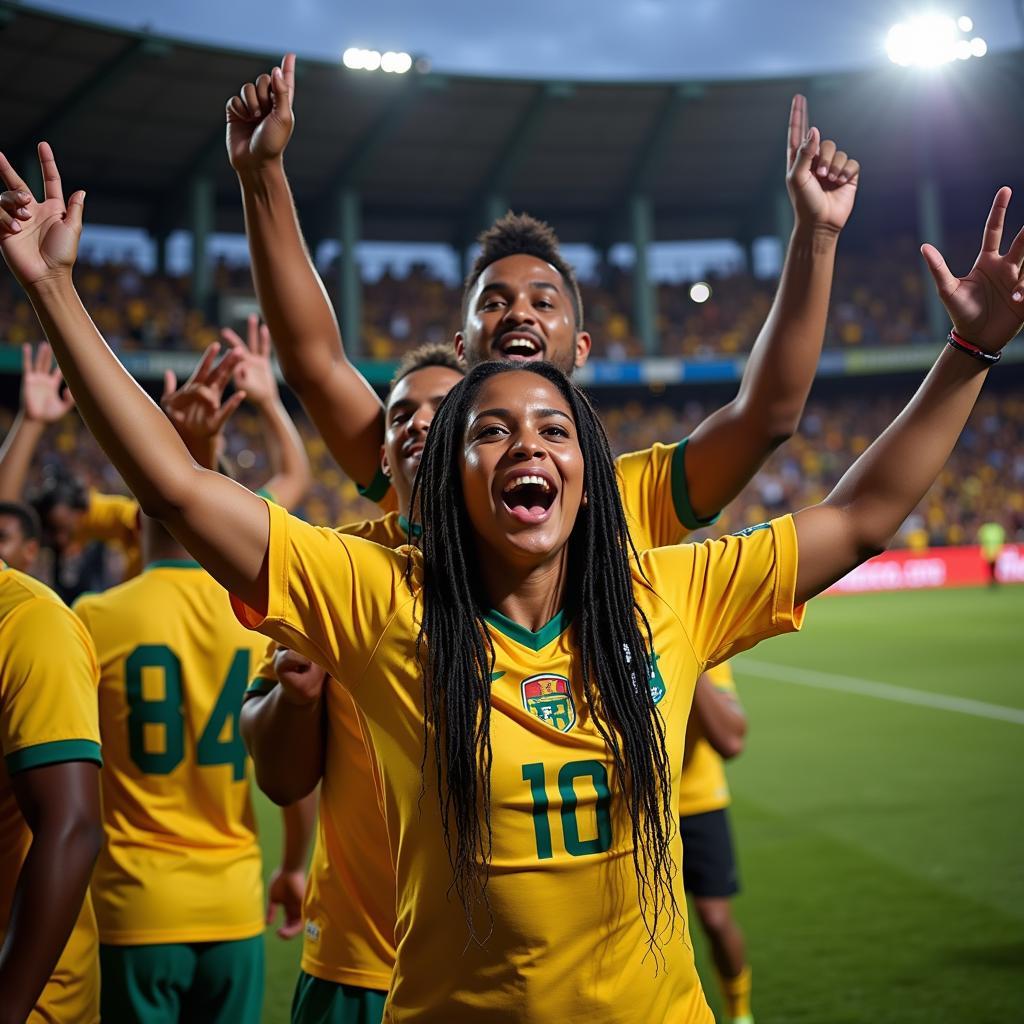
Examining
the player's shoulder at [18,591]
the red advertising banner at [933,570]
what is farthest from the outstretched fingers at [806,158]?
the red advertising banner at [933,570]

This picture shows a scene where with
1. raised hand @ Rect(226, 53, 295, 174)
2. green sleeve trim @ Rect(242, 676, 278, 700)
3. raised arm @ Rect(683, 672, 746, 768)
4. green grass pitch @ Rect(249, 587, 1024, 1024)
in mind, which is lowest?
green grass pitch @ Rect(249, 587, 1024, 1024)

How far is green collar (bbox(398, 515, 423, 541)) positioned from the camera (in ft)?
6.63

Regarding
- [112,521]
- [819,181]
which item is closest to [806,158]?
[819,181]

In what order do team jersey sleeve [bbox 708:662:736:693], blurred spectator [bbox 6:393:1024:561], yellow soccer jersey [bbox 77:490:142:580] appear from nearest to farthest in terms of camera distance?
team jersey sleeve [bbox 708:662:736:693] < yellow soccer jersey [bbox 77:490:142:580] < blurred spectator [bbox 6:393:1024:561]

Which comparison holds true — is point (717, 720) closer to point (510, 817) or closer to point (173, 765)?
point (173, 765)

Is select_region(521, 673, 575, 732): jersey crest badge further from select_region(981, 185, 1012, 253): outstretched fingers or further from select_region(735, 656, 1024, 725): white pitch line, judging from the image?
select_region(735, 656, 1024, 725): white pitch line

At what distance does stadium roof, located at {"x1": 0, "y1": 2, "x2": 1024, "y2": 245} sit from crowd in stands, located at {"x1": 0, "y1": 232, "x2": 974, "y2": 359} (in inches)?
68.1

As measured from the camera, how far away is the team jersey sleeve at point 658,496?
Answer: 8.05 ft

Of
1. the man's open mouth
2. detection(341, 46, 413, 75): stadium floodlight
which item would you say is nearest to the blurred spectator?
detection(341, 46, 413, 75): stadium floodlight

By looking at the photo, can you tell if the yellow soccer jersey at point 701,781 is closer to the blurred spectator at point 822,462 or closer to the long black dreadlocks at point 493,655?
the long black dreadlocks at point 493,655

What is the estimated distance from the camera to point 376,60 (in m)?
23.1

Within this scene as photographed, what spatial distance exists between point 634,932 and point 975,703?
9.62 meters

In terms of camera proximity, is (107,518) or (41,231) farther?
(107,518)

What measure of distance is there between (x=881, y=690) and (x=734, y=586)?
10.3 metres
